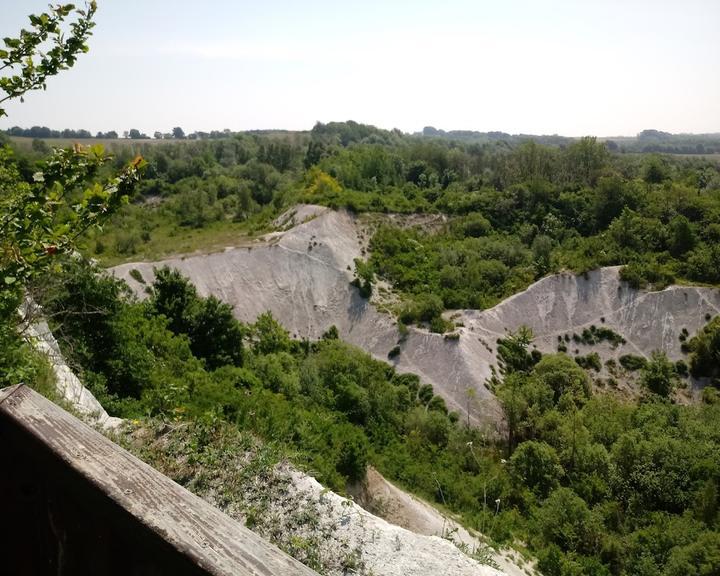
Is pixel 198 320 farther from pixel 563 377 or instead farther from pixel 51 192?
pixel 563 377

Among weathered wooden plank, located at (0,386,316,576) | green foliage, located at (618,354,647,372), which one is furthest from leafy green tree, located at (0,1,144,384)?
green foliage, located at (618,354,647,372)

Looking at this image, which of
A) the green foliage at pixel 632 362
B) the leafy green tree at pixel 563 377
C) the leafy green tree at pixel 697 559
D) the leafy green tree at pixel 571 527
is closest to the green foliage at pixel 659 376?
the green foliage at pixel 632 362

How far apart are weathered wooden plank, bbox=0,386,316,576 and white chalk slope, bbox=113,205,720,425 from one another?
43237mm

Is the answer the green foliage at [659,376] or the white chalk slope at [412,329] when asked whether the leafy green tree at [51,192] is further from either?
the green foliage at [659,376]

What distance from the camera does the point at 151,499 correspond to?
1471mm

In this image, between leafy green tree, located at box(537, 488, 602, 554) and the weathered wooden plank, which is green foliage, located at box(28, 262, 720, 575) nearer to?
leafy green tree, located at box(537, 488, 602, 554)

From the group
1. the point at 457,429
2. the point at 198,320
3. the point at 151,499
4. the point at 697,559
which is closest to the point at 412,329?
the point at 457,429

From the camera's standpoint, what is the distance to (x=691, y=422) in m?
34.5

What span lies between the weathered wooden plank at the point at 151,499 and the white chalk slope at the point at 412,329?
43237 millimetres

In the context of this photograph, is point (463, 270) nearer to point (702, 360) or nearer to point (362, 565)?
point (702, 360)

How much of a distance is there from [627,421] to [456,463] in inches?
522

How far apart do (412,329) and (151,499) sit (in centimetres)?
4612

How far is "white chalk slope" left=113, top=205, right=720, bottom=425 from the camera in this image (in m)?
46.8

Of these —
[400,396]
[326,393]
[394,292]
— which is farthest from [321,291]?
[326,393]
